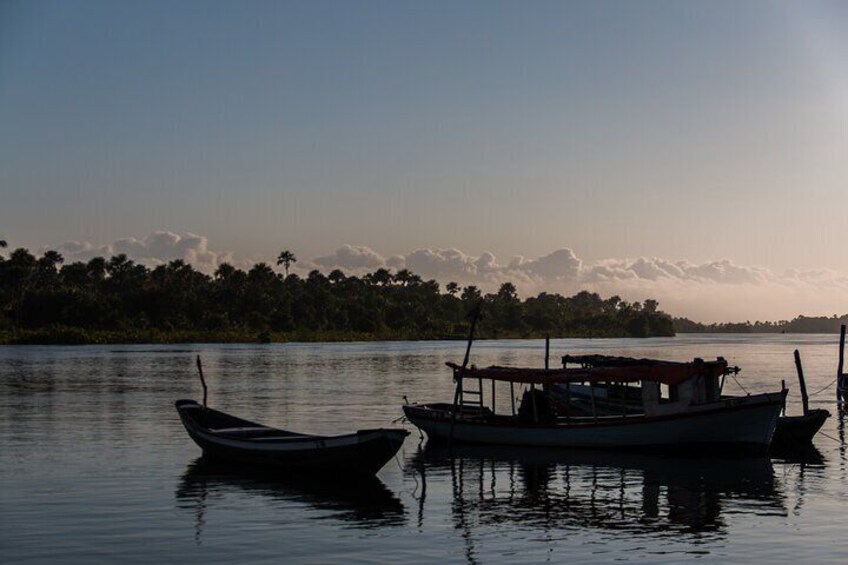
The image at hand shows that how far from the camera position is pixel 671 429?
41125 mm

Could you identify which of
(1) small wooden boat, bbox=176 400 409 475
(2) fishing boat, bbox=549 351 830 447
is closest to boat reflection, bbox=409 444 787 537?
(1) small wooden boat, bbox=176 400 409 475

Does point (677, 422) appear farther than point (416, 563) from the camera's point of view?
Yes

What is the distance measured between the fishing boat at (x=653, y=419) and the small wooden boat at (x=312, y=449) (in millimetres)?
8180

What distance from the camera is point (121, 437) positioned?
47281 mm

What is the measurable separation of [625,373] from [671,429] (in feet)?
10.1

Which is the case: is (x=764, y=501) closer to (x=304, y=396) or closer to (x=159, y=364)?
(x=304, y=396)

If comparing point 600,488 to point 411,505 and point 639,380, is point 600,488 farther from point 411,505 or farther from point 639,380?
point 639,380

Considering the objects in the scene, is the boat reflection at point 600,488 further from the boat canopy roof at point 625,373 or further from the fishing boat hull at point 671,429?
the boat canopy roof at point 625,373

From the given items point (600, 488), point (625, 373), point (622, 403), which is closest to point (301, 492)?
point (600, 488)

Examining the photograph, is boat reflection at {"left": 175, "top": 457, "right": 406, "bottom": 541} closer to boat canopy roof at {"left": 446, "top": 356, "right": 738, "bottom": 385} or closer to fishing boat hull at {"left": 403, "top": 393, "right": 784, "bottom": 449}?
fishing boat hull at {"left": 403, "top": 393, "right": 784, "bottom": 449}

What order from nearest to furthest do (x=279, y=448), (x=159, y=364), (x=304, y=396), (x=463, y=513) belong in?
1. (x=463, y=513)
2. (x=279, y=448)
3. (x=304, y=396)
4. (x=159, y=364)

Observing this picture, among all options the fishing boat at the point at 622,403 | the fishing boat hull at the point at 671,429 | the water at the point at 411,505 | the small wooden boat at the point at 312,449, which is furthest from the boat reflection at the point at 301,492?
the fishing boat at the point at 622,403

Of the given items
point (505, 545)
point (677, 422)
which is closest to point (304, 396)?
point (677, 422)

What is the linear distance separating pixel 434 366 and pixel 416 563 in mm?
99435
